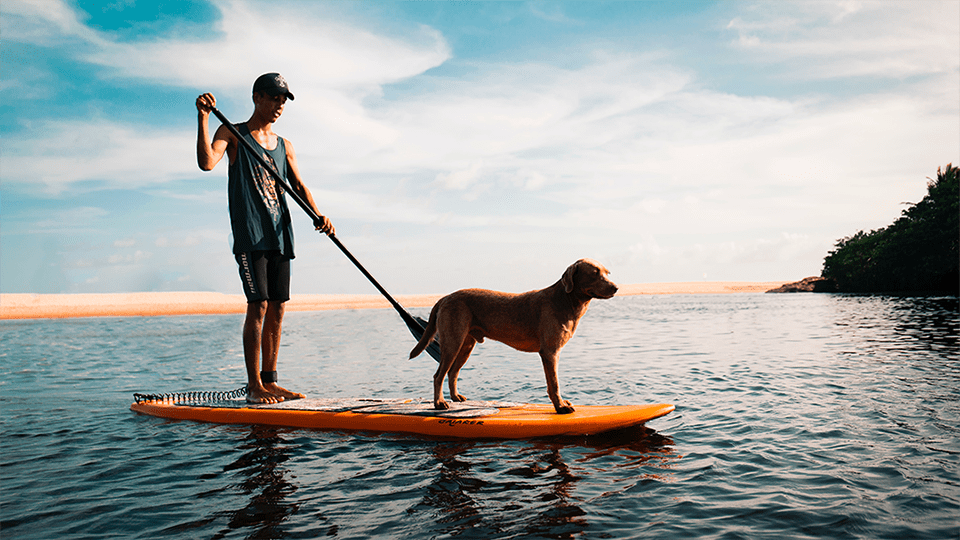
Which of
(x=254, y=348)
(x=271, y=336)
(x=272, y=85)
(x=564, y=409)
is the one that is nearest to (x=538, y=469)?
(x=564, y=409)

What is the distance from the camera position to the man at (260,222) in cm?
649

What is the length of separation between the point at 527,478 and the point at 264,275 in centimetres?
421

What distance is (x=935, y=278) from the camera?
143ft

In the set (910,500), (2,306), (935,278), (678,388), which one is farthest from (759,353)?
(2,306)

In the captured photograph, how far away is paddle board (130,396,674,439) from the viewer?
5.61 metres

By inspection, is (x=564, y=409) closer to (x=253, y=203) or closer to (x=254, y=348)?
Answer: (x=254, y=348)

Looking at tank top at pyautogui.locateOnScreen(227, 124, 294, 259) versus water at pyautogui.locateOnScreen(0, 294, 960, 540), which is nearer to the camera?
water at pyautogui.locateOnScreen(0, 294, 960, 540)

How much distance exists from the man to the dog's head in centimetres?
342

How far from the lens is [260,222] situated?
21.6 feet

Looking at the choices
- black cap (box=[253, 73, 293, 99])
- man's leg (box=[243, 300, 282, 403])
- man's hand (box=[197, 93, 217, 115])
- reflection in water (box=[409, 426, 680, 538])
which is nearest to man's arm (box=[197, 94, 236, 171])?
man's hand (box=[197, 93, 217, 115])

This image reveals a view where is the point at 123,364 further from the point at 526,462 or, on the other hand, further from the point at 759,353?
the point at 759,353

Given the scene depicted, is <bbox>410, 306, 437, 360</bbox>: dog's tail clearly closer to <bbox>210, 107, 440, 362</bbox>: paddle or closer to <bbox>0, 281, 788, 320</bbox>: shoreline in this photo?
<bbox>210, 107, 440, 362</bbox>: paddle

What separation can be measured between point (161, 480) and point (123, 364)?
11463mm

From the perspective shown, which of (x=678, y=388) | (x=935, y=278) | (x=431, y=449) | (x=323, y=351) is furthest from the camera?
(x=935, y=278)
